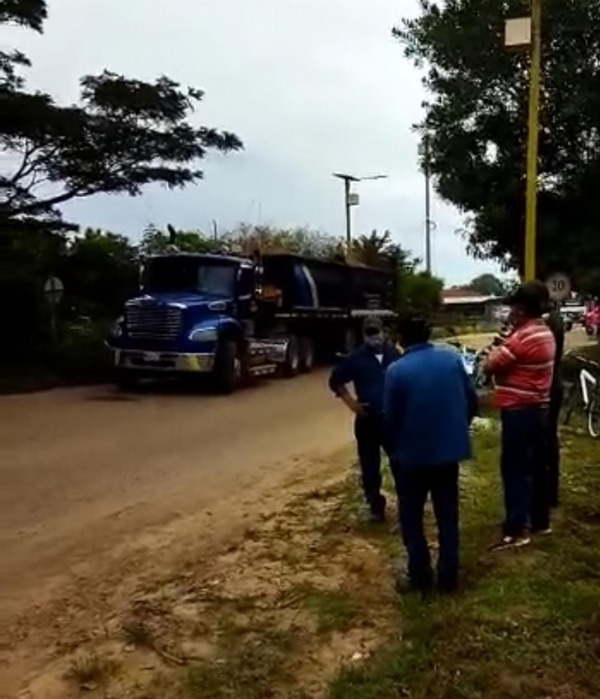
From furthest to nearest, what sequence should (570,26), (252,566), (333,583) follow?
(570,26)
(252,566)
(333,583)

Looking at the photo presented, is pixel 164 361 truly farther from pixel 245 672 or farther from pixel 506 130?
pixel 245 672

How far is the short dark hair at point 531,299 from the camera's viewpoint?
22.6 feet

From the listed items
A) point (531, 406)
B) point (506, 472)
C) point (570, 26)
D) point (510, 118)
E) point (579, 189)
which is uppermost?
point (570, 26)

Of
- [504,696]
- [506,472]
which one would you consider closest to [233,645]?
[504,696]

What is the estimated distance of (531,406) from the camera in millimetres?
7012

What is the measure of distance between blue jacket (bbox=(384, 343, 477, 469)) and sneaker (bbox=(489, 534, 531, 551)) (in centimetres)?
113

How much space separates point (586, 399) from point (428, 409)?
8831mm

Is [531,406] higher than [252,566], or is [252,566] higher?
[531,406]

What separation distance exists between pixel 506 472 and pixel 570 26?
13.6 metres

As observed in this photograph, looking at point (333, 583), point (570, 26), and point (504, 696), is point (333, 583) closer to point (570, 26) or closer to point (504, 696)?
point (504, 696)

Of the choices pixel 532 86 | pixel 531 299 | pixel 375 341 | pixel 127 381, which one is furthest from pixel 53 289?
pixel 531 299

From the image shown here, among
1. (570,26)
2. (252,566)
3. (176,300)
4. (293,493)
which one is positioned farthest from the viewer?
(176,300)

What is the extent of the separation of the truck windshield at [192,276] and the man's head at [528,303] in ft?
53.9

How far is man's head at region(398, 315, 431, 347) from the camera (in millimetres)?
6430
